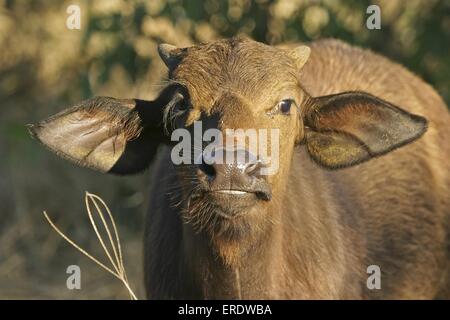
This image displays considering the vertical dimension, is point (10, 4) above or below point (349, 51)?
above

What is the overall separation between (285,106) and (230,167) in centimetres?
95

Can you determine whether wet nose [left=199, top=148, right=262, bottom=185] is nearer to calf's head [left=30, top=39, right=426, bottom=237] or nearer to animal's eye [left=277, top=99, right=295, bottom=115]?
calf's head [left=30, top=39, right=426, bottom=237]

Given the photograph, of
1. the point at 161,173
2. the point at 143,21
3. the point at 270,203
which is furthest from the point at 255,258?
the point at 143,21

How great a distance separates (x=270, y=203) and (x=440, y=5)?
15.1 feet

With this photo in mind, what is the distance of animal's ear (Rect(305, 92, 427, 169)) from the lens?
23.2 feet

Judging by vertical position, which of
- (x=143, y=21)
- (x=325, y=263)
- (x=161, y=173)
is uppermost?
(x=143, y=21)

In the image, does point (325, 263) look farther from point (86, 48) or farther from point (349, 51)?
point (86, 48)

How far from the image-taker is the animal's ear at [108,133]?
709 cm

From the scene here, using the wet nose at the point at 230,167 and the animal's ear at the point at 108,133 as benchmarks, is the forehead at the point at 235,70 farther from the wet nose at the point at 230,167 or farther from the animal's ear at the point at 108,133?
the wet nose at the point at 230,167

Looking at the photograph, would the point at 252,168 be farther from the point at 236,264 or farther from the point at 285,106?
the point at 236,264

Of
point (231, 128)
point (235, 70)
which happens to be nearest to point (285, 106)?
point (235, 70)

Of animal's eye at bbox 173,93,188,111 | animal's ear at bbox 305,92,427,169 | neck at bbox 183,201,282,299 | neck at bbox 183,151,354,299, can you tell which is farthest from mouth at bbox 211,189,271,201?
animal's ear at bbox 305,92,427,169

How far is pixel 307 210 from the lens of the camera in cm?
743

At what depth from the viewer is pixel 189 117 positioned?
669cm
